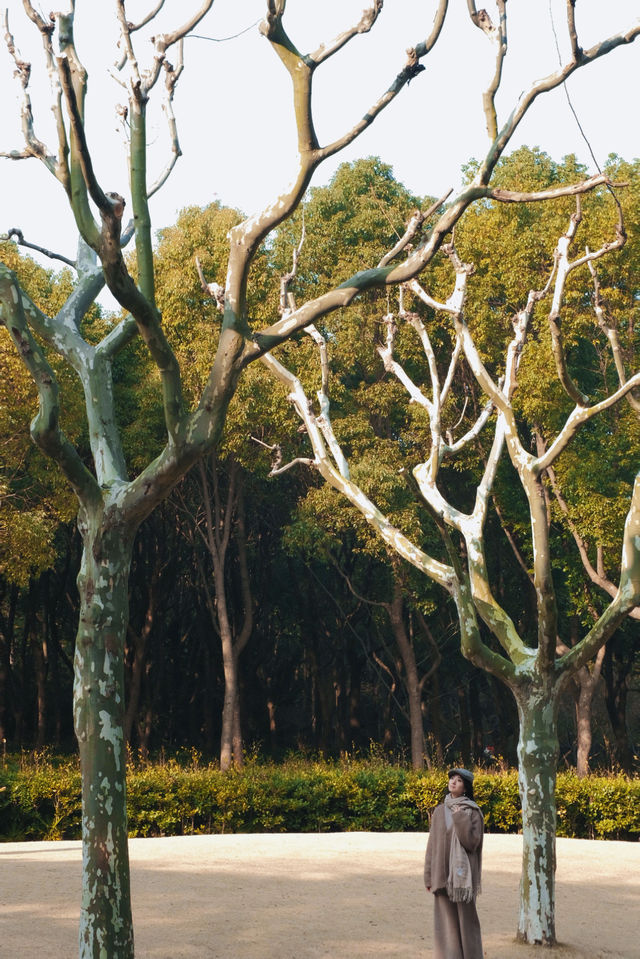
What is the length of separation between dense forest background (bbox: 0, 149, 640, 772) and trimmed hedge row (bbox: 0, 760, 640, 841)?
475 cm

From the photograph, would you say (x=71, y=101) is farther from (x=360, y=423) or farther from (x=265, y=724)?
(x=265, y=724)

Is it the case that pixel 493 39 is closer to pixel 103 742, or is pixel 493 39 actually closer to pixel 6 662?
pixel 103 742

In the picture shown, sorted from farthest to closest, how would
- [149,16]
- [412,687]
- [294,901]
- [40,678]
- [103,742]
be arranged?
[40,678], [412,687], [294,901], [149,16], [103,742]

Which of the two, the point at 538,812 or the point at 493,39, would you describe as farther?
the point at 538,812

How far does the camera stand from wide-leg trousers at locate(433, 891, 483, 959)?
6766 mm

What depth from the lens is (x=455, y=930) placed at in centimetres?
680

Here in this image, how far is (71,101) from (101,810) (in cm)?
388

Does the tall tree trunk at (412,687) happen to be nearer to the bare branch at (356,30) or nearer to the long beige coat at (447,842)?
the long beige coat at (447,842)

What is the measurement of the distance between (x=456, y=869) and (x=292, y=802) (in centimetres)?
942

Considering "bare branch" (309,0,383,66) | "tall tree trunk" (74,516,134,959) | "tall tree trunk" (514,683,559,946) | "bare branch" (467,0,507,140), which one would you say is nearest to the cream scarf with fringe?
"tall tree trunk" (514,683,559,946)

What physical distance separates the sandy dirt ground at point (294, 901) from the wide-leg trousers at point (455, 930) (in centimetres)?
79

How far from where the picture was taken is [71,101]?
17.7 ft

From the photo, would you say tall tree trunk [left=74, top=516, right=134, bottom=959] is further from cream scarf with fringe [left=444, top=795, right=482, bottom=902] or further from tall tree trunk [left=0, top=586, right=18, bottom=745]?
tall tree trunk [left=0, top=586, right=18, bottom=745]

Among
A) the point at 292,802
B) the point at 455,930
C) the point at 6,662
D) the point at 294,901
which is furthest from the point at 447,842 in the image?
the point at 6,662
